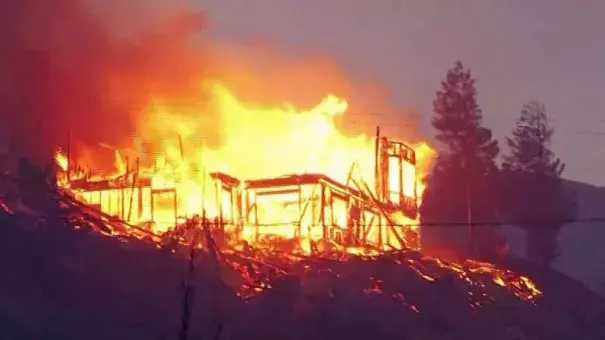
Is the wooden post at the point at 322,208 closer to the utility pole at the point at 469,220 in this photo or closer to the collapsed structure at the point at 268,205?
the collapsed structure at the point at 268,205

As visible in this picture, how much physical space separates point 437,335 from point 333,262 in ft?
20.3

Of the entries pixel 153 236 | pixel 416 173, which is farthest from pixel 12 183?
pixel 416 173

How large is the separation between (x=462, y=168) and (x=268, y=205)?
21.9 m

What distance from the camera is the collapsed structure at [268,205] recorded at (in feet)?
169

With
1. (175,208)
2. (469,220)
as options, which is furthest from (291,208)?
(469,220)

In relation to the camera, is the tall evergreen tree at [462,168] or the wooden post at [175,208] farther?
the tall evergreen tree at [462,168]

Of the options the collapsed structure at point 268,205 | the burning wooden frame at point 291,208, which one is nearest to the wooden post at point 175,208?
the collapsed structure at point 268,205

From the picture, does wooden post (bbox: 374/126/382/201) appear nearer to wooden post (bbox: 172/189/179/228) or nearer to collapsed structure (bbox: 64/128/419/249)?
collapsed structure (bbox: 64/128/419/249)

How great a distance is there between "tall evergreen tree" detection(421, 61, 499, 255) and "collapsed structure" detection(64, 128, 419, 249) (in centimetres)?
1508

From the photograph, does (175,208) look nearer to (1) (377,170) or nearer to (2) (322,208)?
(2) (322,208)

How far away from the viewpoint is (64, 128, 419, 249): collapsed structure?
51.6 meters

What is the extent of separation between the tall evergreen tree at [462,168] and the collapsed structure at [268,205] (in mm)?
15082

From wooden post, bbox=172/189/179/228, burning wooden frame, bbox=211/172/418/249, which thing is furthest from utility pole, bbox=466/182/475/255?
wooden post, bbox=172/189/179/228

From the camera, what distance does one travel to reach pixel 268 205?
53688mm
